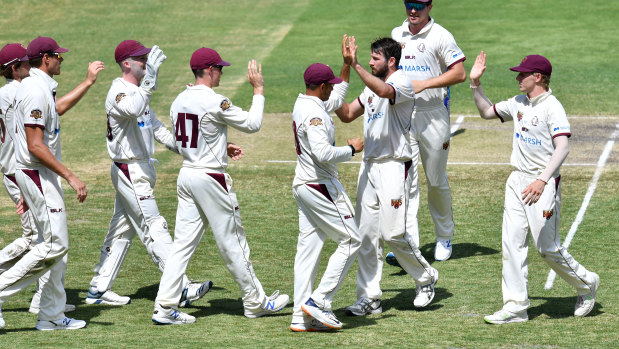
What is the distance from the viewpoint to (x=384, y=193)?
886 centimetres

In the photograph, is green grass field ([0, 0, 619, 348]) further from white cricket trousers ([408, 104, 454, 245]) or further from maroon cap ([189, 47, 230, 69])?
maroon cap ([189, 47, 230, 69])

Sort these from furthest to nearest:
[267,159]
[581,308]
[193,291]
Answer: [267,159]
[193,291]
[581,308]

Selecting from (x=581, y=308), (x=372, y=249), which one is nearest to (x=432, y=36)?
(x=372, y=249)

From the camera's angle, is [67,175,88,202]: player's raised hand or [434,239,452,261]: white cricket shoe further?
[434,239,452,261]: white cricket shoe

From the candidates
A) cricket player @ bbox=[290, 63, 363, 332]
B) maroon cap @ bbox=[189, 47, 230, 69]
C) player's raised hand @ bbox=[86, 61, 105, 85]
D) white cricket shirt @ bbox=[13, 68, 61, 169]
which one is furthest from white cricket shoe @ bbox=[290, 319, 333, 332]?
player's raised hand @ bbox=[86, 61, 105, 85]

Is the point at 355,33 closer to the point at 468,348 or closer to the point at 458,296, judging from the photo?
the point at 458,296

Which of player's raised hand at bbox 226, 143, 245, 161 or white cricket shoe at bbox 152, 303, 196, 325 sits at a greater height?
player's raised hand at bbox 226, 143, 245, 161

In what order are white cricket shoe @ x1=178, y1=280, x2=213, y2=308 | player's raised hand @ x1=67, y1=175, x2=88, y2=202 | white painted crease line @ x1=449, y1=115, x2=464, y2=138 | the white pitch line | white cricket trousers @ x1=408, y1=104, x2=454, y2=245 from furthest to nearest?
white painted crease line @ x1=449, y1=115, x2=464, y2=138, white cricket trousers @ x1=408, y1=104, x2=454, y2=245, the white pitch line, white cricket shoe @ x1=178, y1=280, x2=213, y2=308, player's raised hand @ x1=67, y1=175, x2=88, y2=202

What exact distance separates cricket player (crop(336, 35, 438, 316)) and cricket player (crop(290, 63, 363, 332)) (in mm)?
471

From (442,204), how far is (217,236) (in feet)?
10.7

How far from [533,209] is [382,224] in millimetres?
1401

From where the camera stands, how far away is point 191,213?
8.62 m

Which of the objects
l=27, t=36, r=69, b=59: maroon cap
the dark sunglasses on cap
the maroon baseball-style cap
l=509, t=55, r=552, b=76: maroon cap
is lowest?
l=509, t=55, r=552, b=76: maroon cap

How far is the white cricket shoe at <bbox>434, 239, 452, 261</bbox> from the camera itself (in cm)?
1074
